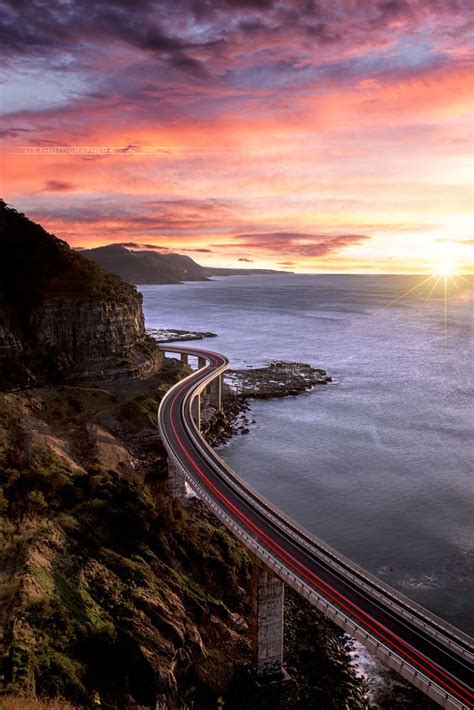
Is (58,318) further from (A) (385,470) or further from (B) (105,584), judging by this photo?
(B) (105,584)

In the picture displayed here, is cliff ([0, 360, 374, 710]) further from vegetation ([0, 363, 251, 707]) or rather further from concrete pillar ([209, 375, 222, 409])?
concrete pillar ([209, 375, 222, 409])

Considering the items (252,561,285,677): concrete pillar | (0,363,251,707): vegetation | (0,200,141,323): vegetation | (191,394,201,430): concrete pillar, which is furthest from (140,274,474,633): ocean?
(0,200,141,323): vegetation

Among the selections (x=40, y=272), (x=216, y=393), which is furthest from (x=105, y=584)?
(x=40, y=272)

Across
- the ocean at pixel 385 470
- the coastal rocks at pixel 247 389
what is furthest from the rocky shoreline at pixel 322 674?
the coastal rocks at pixel 247 389

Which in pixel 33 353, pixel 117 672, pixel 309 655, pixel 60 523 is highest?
pixel 33 353

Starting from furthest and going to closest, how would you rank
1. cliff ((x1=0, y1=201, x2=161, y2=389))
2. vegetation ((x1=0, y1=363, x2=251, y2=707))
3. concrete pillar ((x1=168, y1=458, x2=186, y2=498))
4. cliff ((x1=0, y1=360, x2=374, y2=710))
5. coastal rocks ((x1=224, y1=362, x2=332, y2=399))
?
coastal rocks ((x1=224, y1=362, x2=332, y2=399))
cliff ((x1=0, y1=201, x2=161, y2=389))
concrete pillar ((x1=168, y1=458, x2=186, y2=498))
cliff ((x1=0, y1=360, x2=374, y2=710))
vegetation ((x1=0, y1=363, x2=251, y2=707))

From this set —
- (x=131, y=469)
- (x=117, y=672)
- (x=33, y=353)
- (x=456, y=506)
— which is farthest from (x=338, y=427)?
(x=117, y=672)

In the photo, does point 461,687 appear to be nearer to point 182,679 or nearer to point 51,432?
point 182,679
